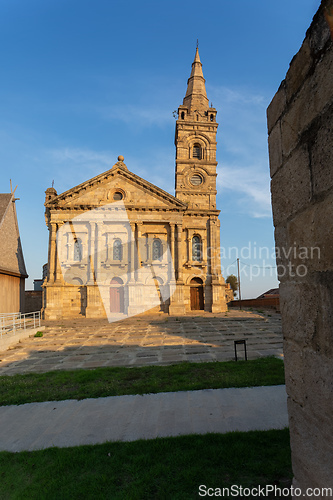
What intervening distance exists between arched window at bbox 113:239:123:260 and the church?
0.11m

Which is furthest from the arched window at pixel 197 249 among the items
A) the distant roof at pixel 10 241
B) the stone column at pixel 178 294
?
the distant roof at pixel 10 241

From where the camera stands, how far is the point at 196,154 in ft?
117

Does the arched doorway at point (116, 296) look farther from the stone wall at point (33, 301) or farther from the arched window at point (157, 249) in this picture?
the stone wall at point (33, 301)

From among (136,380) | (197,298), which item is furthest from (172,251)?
(136,380)

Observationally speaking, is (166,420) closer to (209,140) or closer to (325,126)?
(325,126)

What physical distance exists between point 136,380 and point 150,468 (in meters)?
4.36

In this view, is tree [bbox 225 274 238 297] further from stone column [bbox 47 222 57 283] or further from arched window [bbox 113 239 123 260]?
stone column [bbox 47 222 57 283]

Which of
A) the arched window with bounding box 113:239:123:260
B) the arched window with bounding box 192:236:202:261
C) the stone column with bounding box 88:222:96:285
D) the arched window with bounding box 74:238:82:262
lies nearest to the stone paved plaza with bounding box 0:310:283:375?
the stone column with bounding box 88:222:96:285

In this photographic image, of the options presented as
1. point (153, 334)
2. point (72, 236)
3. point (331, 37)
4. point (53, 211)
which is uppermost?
point (53, 211)

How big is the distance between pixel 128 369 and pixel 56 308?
21.6 m

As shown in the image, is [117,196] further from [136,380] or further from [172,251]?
[136,380]

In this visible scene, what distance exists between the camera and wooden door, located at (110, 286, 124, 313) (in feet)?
94.9

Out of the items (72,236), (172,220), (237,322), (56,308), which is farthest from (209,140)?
(56,308)

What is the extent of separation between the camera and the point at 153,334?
1697 centimetres
